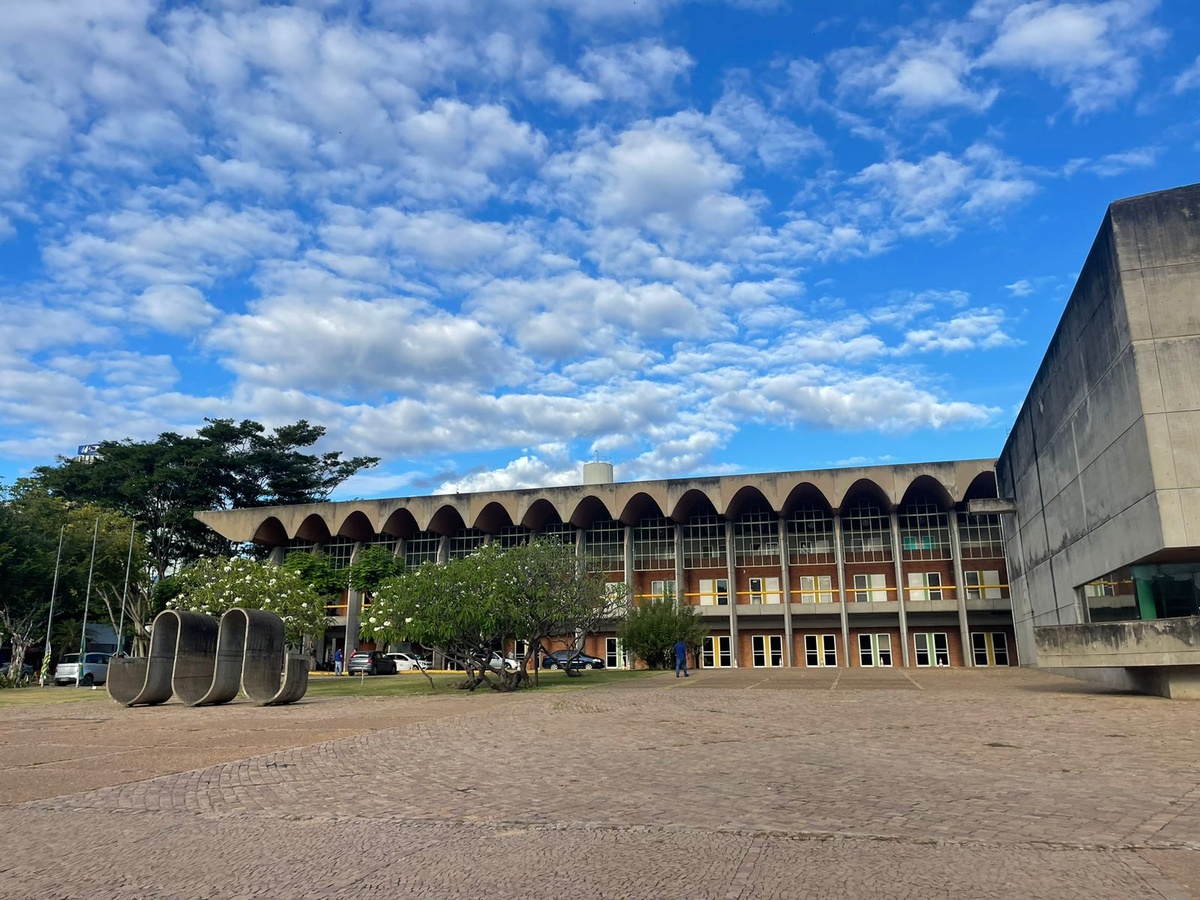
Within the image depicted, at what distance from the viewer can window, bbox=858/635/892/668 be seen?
4638 cm

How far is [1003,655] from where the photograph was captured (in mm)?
44875

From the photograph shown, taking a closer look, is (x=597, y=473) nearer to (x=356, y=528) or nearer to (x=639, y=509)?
(x=639, y=509)

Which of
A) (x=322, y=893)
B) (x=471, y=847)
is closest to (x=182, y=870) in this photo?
(x=322, y=893)

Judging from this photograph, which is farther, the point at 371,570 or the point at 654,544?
the point at 654,544

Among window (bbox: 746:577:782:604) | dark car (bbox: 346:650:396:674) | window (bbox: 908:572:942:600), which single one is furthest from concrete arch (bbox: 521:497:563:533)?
window (bbox: 908:572:942:600)

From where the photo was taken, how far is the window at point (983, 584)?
4538 cm

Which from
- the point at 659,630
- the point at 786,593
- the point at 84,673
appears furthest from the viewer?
the point at 786,593

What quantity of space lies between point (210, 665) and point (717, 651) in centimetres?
3111

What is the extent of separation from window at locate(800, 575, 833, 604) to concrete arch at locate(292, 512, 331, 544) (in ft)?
96.9

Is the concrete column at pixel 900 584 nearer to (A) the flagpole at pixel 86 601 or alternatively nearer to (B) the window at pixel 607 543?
(B) the window at pixel 607 543

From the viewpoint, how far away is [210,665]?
76.6ft

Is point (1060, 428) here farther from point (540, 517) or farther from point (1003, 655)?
point (540, 517)

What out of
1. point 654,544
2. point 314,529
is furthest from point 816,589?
point 314,529

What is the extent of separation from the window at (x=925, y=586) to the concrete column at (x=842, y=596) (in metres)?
3.69
